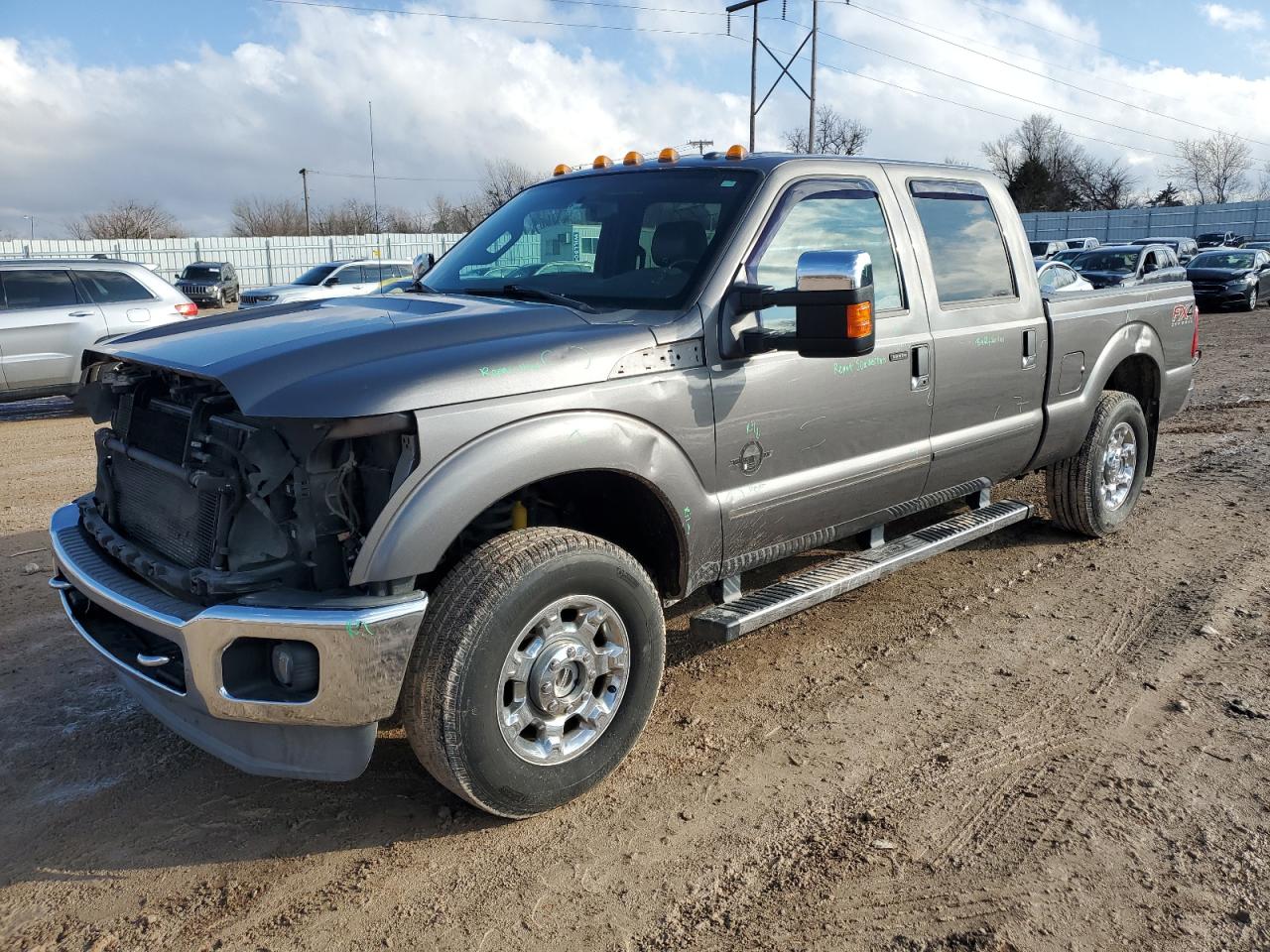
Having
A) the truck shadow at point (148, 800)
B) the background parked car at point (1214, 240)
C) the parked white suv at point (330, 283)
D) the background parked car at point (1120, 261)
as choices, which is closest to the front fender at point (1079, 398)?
the truck shadow at point (148, 800)

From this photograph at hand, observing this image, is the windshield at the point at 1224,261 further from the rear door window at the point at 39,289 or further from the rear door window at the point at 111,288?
the rear door window at the point at 39,289

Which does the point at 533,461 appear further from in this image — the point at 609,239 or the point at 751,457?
the point at 609,239

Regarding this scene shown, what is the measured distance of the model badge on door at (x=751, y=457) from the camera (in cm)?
366

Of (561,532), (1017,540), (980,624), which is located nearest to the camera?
(561,532)

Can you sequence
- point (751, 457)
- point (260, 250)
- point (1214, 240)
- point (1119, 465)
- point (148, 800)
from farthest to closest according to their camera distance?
point (1214, 240)
point (260, 250)
point (1119, 465)
point (751, 457)
point (148, 800)

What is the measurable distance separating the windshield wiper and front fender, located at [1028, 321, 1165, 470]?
2.76m

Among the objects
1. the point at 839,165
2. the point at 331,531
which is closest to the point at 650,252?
the point at 839,165

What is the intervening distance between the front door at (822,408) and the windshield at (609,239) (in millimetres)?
227

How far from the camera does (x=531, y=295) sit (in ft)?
12.7

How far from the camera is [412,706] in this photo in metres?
2.90

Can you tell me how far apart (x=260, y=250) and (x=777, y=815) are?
37058mm

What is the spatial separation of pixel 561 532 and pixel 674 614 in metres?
1.94

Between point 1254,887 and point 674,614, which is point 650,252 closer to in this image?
point 674,614

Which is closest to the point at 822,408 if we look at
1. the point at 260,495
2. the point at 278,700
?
the point at 260,495
